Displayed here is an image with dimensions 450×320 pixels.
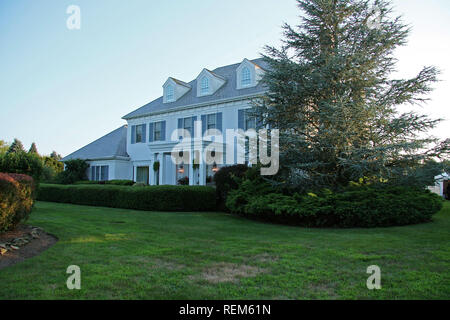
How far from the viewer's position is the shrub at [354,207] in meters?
8.50

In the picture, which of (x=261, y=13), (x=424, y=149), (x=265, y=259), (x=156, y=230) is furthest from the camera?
(x=261, y=13)

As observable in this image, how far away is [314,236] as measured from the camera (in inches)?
273

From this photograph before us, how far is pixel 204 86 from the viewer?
2017 cm

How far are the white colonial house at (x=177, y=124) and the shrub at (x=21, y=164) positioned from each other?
317 inches

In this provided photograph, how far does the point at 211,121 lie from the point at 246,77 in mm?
3371

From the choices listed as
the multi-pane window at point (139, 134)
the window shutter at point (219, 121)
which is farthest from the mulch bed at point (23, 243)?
the multi-pane window at point (139, 134)

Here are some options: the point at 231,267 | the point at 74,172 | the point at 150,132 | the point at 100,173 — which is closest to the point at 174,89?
the point at 150,132

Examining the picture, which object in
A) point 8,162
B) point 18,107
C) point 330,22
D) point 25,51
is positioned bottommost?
point 8,162

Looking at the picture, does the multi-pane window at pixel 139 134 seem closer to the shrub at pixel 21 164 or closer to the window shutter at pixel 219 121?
the window shutter at pixel 219 121

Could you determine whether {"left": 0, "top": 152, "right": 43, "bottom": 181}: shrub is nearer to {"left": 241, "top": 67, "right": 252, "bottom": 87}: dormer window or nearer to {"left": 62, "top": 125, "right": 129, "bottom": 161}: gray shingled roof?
{"left": 241, "top": 67, "right": 252, "bottom": 87}: dormer window

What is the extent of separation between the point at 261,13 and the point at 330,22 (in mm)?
2698
